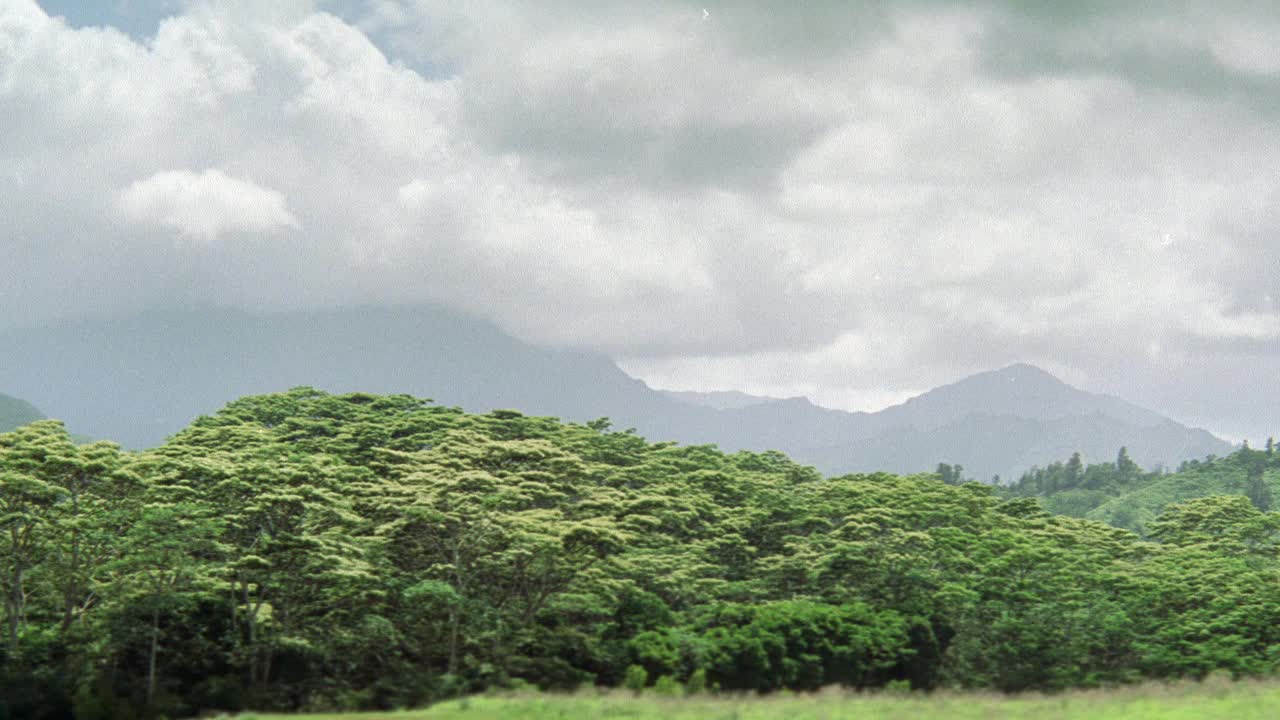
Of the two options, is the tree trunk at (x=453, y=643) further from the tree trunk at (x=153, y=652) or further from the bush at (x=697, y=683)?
the tree trunk at (x=153, y=652)

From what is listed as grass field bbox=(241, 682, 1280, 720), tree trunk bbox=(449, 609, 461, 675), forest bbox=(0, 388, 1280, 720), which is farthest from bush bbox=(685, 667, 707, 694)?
tree trunk bbox=(449, 609, 461, 675)

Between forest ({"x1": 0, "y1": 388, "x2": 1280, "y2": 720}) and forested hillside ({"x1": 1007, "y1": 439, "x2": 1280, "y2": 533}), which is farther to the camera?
forested hillside ({"x1": 1007, "y1": 439, "x2": 1280, "y2": 533})

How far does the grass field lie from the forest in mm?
2858

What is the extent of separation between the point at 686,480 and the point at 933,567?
12.8 meters

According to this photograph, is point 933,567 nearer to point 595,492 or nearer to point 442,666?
point 595,492

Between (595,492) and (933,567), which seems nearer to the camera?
(595,492)

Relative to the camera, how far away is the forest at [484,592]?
31.2 m

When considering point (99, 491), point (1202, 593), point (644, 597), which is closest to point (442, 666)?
point (644, 597)

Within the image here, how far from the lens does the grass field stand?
2394 centimetres

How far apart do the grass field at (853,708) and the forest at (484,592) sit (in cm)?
286

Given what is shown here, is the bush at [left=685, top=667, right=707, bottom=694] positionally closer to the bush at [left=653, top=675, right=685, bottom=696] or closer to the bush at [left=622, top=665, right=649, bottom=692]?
the bush at [left=653, top=675, right=685, bottom=696]

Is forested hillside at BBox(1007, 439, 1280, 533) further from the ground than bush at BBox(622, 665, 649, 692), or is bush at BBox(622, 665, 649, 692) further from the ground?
forested hillside at BBox(1007, 439, 1280, 533)

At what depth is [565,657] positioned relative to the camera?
33.1 meters

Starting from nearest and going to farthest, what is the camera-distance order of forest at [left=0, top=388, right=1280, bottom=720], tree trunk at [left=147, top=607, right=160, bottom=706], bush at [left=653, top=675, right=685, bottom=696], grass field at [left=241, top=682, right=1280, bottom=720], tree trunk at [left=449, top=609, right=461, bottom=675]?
1. grass field at [left=241, top=682, right=1280, bottom=720]
2. bush at [left=653, top=675, right=685, bottom=696]
3. tree trunk at [left=147, top=607, right=160, bottom=706]
4. forest at [left=0, top=388, right=1280, bottom=720]
5. tree trunk at [left=449, top=609, right=461, bottom=675]
